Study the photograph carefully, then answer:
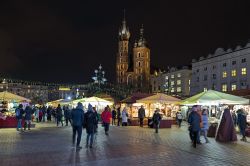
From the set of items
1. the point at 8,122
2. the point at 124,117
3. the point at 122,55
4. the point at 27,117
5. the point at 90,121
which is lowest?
the point at 8,122

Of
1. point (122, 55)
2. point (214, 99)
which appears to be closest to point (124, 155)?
point (214, 99)

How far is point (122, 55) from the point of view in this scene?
500ft

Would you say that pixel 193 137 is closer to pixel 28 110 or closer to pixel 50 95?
pixel 28 110

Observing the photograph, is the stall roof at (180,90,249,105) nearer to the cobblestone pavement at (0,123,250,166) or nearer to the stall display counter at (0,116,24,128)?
the cobblestone pavement at (0,123,250,166)

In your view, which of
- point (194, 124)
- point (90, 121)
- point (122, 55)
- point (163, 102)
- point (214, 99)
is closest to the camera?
point (90, 121)

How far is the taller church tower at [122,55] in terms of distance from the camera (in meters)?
148

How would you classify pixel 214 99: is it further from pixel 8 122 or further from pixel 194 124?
pixel 8 122

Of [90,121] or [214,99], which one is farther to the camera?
[214,99]

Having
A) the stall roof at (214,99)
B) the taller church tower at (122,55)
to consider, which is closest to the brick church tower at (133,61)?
the taller church tower at (122,55)

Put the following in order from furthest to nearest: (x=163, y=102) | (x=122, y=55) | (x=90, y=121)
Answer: (x=122, y=55) → (x=163, y=102) → (x=90, y=121)

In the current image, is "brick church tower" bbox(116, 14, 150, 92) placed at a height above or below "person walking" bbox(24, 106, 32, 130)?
above

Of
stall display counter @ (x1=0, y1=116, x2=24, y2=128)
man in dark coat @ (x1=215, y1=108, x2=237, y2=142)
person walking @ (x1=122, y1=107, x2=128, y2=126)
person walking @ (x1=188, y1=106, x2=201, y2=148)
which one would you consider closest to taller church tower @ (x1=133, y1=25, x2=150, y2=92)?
person walking @ (x1=122, y1=107, x2=128, y2=126)

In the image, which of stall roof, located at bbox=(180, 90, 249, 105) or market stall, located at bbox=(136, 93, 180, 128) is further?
market stall, located at bbox=(136, 93, 180, 128)

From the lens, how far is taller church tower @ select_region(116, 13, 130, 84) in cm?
14838
